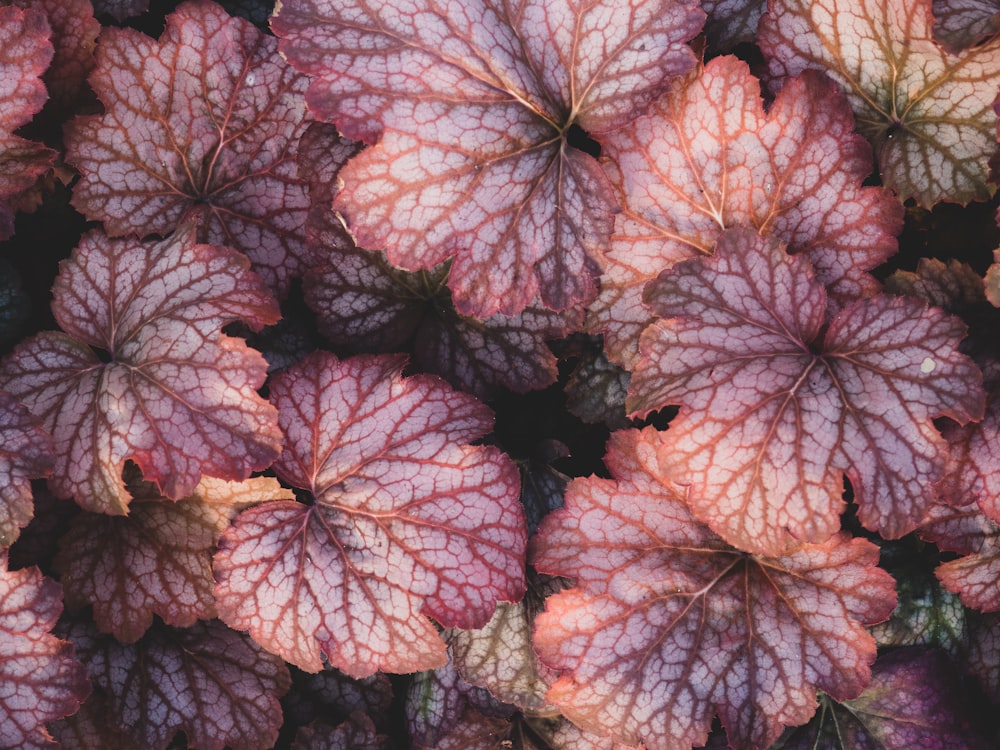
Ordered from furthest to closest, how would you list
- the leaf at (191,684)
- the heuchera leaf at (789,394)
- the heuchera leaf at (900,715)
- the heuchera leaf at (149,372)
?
the leaf at (191,684)
the heuchera leaf at (900,715)
the heuchera leaf at (149,372)
the heuchera leaf at (789,394)

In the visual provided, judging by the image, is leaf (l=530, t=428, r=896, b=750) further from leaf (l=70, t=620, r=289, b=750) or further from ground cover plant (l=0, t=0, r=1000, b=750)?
leaf (l=70, t=620, r=289, b=750)

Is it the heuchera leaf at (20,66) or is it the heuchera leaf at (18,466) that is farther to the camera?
the heuchera leaf at (20,66)

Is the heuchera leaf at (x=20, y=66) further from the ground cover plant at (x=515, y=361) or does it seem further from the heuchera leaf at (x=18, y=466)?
the heuchera leaf at (x=18, y=466)

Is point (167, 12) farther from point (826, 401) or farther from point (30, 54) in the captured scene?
point (826, 401)

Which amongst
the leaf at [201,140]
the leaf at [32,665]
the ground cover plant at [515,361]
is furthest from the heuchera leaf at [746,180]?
the leaf at [32,665]

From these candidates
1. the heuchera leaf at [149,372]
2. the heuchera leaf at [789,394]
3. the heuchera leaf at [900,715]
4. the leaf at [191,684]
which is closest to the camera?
the heuchera leaf at [789,394]

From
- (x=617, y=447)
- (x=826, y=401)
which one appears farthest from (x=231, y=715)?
(x=826, y=401)
